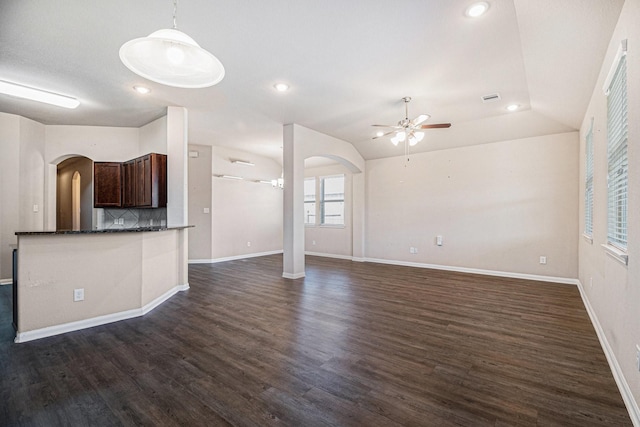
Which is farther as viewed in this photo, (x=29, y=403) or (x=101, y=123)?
(x=101, y=123)

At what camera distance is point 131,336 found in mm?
2875

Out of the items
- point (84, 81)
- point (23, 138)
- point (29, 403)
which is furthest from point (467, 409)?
point (23, 138)

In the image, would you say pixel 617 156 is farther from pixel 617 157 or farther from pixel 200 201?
pixel 200 201

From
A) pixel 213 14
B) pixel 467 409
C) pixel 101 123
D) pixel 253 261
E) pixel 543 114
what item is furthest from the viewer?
pixel 253 261

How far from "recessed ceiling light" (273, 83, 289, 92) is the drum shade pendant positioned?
198 centimetres

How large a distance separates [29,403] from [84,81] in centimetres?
356

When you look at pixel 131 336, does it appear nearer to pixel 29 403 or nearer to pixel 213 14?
pixel 29 403

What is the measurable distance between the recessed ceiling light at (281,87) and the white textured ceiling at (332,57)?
0.32 ft

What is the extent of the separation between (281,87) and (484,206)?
15.2ft

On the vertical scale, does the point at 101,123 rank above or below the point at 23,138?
above

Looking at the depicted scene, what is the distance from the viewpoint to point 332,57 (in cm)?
303

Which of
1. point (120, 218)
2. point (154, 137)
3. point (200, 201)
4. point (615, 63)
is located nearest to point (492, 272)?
point (615, 63)

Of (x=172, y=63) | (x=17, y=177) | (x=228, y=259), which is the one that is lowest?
(x=228, y=259)

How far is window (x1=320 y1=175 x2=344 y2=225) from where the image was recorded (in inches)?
320
